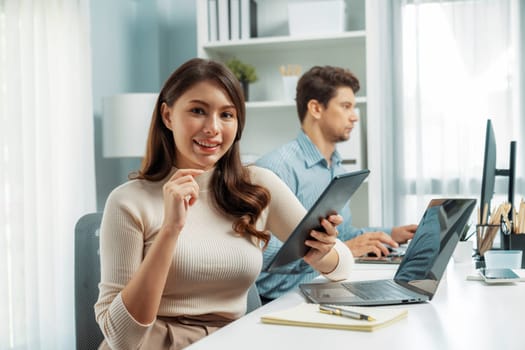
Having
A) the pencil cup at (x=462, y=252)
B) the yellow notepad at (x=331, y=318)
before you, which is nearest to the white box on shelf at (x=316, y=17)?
the pencil cup at (x=462, y=252)

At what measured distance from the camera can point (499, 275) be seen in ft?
5.07

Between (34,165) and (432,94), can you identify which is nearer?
(34,165)

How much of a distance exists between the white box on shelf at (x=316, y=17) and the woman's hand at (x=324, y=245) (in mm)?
2013

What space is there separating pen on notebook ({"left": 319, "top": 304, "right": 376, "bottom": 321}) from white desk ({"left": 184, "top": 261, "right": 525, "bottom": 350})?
0.05 meters

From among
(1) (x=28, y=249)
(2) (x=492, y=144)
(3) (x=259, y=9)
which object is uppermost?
(3) (x=259, y=9)

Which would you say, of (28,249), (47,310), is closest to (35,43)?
(28,249)

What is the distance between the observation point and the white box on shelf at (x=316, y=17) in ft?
11.0

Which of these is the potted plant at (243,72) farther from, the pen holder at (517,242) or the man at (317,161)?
the pen holder at (517,242)

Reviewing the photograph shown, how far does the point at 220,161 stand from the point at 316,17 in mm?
1923

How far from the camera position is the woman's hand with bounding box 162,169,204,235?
1314 millimetres

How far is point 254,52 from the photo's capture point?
3.70 m

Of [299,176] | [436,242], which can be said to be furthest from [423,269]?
[299,176]

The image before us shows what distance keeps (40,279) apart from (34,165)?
51 cm

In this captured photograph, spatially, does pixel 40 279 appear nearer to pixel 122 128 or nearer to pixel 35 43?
pixel 122 128
